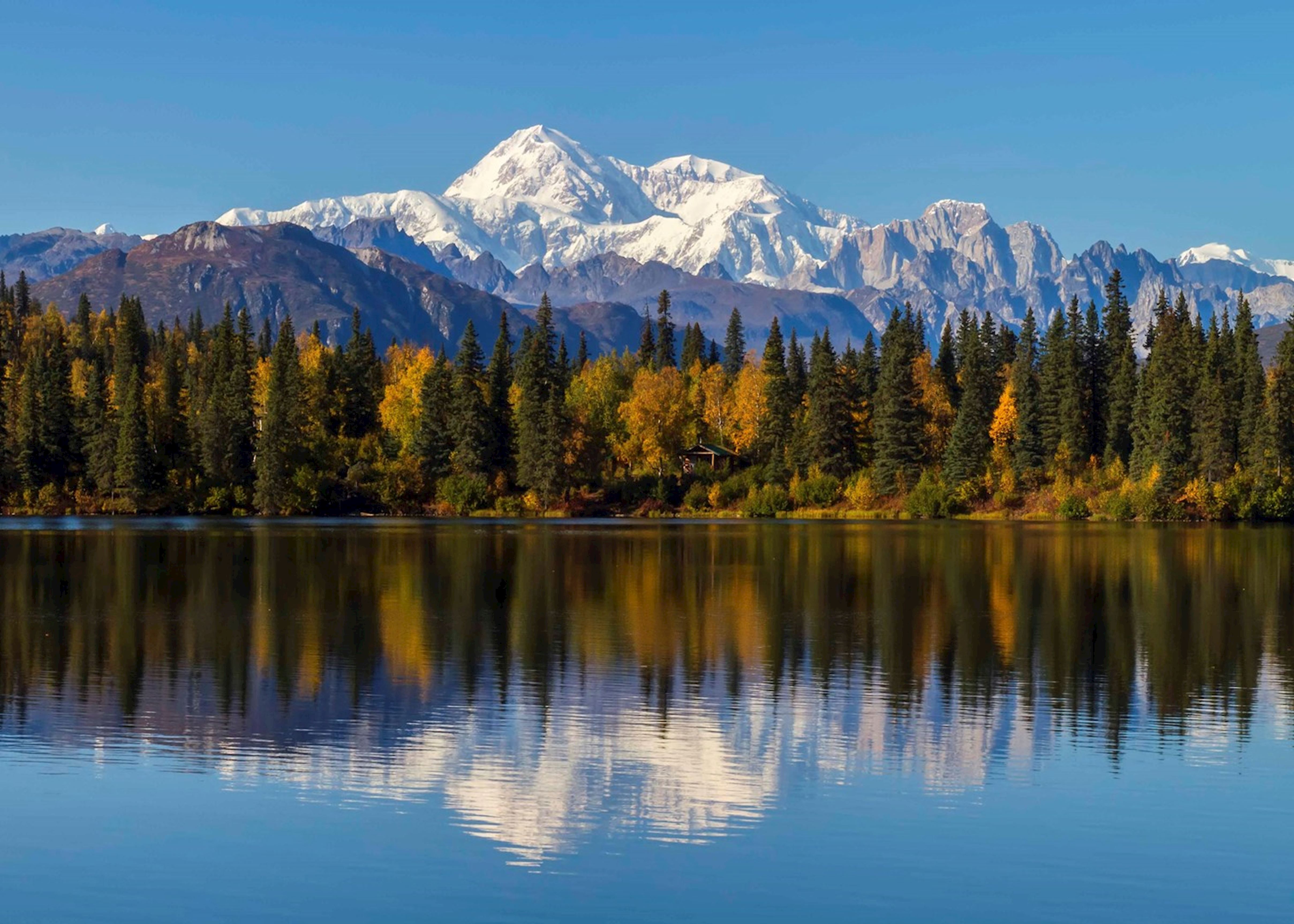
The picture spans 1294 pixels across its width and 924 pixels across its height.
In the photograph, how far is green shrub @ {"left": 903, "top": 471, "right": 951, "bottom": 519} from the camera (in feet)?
504

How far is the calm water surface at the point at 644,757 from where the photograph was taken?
1906 centimetres

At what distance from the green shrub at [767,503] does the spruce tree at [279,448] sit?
49527 mm

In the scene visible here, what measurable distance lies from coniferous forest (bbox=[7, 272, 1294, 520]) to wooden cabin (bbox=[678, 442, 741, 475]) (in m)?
1.44

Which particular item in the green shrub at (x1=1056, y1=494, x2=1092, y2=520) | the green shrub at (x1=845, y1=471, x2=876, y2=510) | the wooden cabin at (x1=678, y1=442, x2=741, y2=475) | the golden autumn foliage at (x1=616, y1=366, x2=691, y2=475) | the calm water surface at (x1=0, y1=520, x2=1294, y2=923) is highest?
the golden autumn foliage at (x1=616, y1=366, x2=691, y2=475)

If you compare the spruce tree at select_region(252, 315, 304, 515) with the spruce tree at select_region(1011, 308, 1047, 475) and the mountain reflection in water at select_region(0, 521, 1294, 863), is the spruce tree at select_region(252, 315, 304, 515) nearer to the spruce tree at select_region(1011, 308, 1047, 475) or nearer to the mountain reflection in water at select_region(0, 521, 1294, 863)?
the spruce tree at select_region(1011, 308, 1047, 475)

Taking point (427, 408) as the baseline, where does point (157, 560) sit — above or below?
below

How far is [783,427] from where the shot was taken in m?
168

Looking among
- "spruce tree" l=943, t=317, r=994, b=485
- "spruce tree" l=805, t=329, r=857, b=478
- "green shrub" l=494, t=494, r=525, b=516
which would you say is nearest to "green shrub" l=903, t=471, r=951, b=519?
"spruce tree" l=943, t=317, r=994, b=485

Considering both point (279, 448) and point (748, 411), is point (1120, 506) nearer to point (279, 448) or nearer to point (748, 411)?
point (748, 411)

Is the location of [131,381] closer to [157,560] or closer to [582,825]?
[157,560]

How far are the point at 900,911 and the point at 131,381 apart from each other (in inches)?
6186

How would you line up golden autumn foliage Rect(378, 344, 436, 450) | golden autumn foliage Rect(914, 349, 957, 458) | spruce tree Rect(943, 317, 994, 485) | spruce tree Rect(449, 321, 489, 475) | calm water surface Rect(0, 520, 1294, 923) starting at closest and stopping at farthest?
calm water surface Rect(0, 520, 1294, 923), spruce tree Rect(943, 317, 994, 485), spruce tree Rect(449, 321, 489, 475), golden autumn foliage Rect(914, 349, 957, 458), golden autumn foliage Rect(378, 344, 436, 450)

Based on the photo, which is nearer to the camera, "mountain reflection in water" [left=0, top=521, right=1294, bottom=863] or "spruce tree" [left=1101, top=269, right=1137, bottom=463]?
"mountain reflection in water" [left=0, top=521, right=1294, bottom=863]

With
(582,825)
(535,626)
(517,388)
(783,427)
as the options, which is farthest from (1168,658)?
(517,388)
